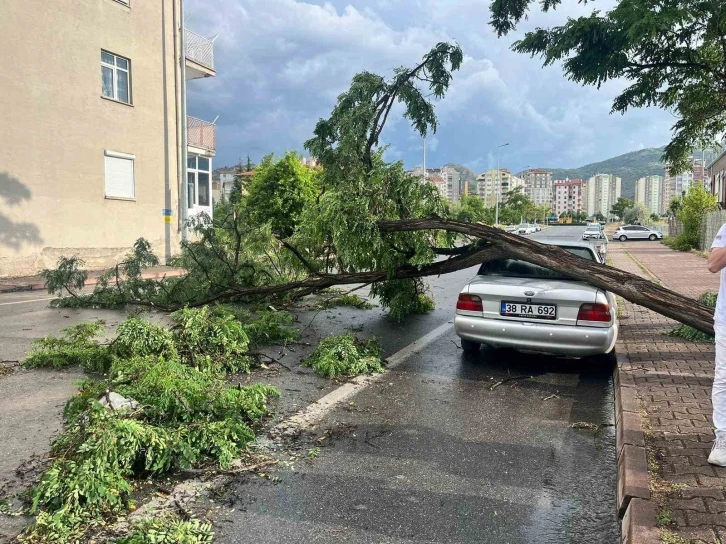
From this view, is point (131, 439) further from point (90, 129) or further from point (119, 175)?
point (119, 175)

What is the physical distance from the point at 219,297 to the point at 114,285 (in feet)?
10.5

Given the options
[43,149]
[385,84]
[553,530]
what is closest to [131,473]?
[553,530]

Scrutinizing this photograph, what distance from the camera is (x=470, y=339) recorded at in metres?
6.78

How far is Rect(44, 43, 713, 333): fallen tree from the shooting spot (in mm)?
6980

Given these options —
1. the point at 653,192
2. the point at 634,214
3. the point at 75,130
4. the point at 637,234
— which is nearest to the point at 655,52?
the point at 75,130

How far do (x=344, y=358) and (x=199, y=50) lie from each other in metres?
22.8

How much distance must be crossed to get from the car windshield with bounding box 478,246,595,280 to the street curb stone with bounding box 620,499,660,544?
12.9 feet

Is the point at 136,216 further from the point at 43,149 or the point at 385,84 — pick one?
the point at 385,84

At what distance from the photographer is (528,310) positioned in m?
6.41

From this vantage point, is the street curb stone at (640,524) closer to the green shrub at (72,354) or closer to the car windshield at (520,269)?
the car windshield at (520,269)

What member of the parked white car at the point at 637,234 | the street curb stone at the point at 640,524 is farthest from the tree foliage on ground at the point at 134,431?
the parked white car at the point at 637,234

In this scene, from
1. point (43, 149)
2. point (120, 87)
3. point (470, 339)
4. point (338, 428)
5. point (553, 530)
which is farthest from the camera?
point (120, 87)

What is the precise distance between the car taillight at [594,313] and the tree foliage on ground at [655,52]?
318cm

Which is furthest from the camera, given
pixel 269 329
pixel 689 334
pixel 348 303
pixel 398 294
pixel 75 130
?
pixel 75 130
